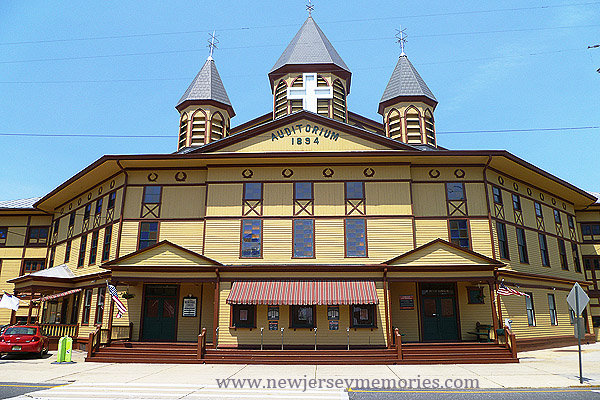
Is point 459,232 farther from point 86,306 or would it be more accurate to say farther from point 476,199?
point 86,306

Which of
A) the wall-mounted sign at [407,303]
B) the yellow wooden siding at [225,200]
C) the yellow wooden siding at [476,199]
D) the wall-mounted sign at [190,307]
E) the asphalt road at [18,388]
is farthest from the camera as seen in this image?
the yellow wooden siding at [476,199]

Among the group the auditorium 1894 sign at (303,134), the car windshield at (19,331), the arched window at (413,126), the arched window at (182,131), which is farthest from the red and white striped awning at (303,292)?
the arched window at (182,131)

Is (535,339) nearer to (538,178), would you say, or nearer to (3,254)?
(538,178)

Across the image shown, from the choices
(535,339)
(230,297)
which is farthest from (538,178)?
(230,297)

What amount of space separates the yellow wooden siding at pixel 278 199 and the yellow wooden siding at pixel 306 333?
4.91 meters

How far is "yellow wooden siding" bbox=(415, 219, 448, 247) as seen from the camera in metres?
22.5

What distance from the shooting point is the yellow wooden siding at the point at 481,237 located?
2238cm

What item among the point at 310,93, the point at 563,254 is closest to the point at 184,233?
the point at 310,93

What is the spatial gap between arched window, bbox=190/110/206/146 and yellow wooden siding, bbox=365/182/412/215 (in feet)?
42.8

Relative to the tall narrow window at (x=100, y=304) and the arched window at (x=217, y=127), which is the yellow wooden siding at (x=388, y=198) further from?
the tall narrow window at (x=100, y=304)

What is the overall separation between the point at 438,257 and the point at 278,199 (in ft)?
26.9

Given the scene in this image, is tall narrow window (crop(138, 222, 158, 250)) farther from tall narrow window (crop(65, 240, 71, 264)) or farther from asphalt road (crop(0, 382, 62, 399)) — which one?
asphalt road (crop(0, 382, 62, 399))

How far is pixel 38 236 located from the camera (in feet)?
108

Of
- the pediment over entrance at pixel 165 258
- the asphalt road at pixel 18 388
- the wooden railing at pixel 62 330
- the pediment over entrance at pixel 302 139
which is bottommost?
the asphalt road at pixel 18 388
